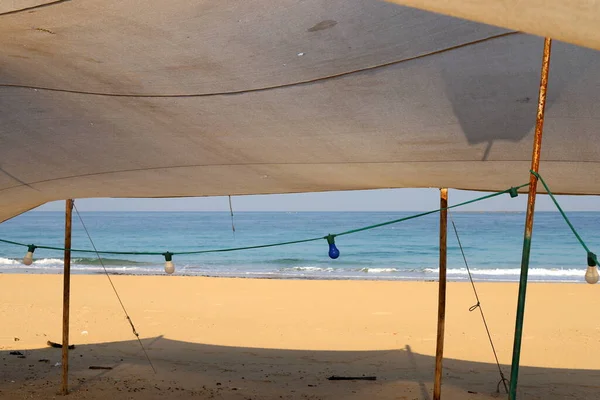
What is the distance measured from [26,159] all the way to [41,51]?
1567 millimetres

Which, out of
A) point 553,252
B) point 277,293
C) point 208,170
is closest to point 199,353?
point 208,170

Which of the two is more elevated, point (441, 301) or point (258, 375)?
point (441, 301)

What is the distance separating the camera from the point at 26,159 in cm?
420

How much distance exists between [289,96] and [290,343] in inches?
206

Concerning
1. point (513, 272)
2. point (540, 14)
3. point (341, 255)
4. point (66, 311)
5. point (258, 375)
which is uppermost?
point (341, 255)

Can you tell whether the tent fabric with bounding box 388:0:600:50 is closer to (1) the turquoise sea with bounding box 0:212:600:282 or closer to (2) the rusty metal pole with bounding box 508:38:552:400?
(2) the rusty metal pole with bounding box 508:38:552:400

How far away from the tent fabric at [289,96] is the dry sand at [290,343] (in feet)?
6.72

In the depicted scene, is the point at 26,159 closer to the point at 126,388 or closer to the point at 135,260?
the point at 126,388

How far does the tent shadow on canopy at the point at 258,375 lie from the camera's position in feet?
17.8

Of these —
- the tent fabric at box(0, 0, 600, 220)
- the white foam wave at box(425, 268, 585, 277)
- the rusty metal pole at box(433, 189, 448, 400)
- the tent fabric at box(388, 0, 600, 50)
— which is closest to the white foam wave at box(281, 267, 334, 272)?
the white foam wave at box(425, 268, 585, 277)

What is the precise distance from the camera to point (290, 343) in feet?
26.1

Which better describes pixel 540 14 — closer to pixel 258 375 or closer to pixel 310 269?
pixel 258 375

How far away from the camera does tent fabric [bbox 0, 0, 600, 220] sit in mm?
2576

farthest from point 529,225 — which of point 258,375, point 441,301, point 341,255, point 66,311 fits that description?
point 341,255
